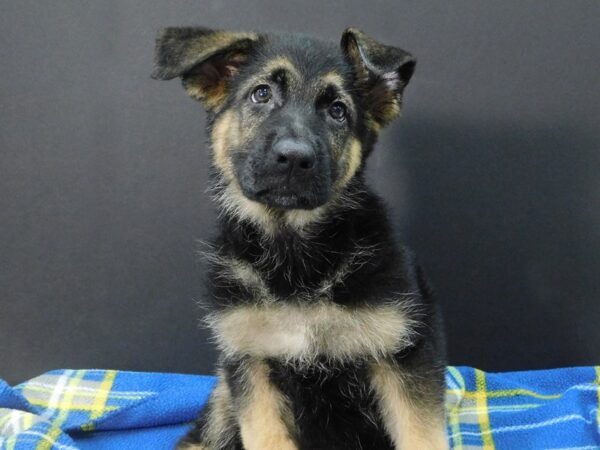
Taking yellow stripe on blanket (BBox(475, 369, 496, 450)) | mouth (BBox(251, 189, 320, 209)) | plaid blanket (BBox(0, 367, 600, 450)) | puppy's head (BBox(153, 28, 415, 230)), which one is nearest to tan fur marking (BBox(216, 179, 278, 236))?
puppy's head (BBox(153, 28, 415, 230))

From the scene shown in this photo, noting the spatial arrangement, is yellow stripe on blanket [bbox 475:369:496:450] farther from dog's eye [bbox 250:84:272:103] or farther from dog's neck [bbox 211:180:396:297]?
dog's eye [bbox 250:84:272:103]

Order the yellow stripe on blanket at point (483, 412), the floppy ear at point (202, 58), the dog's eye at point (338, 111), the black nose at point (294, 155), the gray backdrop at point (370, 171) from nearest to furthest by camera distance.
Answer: the black nose at point (294, 155) → the floppy ear at point (202, 58) → the dog's eye at point (338, 111) → the yellow stripe on blanket at point (483, 412) → the gray backdrop at point (370, 171)

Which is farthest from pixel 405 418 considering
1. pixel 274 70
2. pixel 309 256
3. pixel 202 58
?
pixel 202 58

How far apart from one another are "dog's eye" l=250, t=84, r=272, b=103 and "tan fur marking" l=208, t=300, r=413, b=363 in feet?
2.95

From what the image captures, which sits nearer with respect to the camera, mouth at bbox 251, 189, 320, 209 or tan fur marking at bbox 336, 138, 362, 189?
mouth at bbox 251, 189, 320, 209

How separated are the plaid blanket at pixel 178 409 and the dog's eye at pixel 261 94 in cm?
192

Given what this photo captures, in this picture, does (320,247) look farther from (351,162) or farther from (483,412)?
(483,412)

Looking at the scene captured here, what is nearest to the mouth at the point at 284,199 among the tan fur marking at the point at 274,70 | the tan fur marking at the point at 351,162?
the tan fur marking at the point at 351,162

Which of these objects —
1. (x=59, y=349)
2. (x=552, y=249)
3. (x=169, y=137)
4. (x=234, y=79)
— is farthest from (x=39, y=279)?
(x=552, y=249)

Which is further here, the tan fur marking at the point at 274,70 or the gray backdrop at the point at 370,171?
the gray backdrop at the point at 370,171

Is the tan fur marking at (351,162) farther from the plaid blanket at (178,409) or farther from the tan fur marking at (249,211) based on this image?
the plaid blanket at (178,409)

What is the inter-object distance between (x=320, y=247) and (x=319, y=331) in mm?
391

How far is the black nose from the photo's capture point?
2.52 metres

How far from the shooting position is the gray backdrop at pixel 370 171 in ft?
13.5
